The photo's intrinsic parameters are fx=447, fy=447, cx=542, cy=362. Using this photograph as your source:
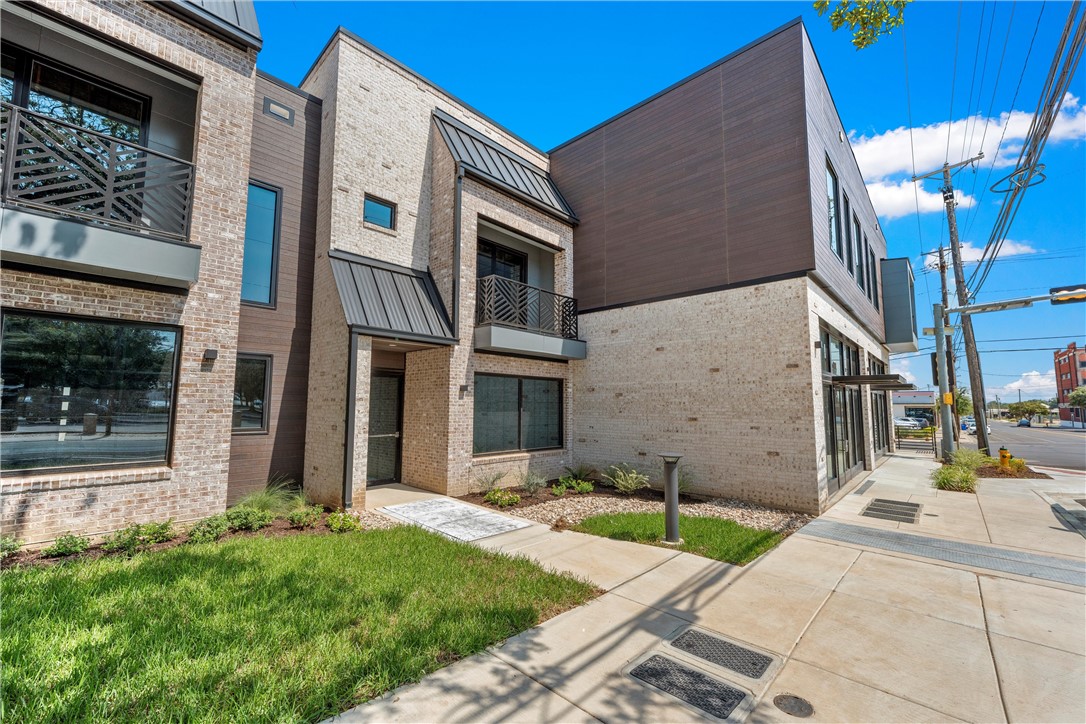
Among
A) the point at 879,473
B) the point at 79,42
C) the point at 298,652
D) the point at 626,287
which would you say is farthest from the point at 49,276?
the point at 879,473

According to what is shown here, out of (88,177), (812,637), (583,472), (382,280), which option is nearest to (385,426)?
(382,280)

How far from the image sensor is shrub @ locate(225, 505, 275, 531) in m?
6.64

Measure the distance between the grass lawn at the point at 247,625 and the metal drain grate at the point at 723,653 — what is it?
112 centimetres

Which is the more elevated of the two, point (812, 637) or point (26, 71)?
point (26, 71)

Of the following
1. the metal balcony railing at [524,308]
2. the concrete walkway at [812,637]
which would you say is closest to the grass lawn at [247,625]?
the concrete walkway at [812,637]

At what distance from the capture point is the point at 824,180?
10320 millimetres

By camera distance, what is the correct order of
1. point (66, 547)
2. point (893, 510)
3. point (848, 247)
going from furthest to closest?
point (848, 247), point (893, 510), point (66, 547)

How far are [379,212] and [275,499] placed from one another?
20.9ft

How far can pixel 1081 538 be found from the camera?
690 cm

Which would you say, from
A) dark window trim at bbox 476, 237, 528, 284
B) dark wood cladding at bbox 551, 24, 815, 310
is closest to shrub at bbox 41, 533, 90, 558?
dark window trim at bbox 476, 237, 528, 284

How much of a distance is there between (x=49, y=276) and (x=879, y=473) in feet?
61.9

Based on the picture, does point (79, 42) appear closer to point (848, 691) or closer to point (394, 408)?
point (394, 408)

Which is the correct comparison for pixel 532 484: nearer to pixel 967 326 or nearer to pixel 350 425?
pixel 350 425

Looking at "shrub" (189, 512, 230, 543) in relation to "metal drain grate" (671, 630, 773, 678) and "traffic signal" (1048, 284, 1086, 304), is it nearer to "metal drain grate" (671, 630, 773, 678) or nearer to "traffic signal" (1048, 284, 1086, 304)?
"metal drain grate" (671, 630, 773, 678)
